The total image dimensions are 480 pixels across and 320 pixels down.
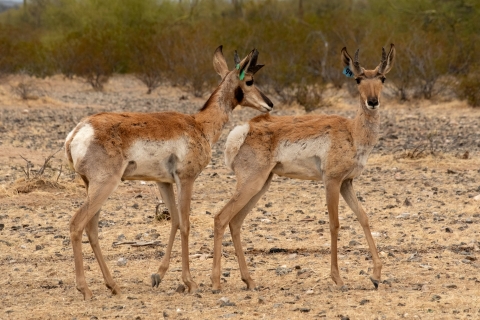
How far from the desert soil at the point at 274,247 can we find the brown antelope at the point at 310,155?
1.67 ft

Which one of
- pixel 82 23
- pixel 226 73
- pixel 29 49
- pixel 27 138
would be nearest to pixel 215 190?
pixel 226 73

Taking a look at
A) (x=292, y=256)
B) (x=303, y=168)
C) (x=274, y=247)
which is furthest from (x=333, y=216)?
(x=274, y=247)

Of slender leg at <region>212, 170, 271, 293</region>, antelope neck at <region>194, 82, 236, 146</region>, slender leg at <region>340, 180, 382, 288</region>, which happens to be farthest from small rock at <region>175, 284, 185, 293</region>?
slender leg at <region>340, 180, 382, 288</region>

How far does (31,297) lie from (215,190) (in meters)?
5.68

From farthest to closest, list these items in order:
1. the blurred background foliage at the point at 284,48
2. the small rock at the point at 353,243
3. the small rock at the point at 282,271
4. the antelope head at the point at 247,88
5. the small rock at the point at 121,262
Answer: the blurred background foliage at the point at 284,48, the small rock at the point at 353,243, the small rock at the point at 121,262, the antelope head at the point at 247,88, the small rock at the point at 282,271

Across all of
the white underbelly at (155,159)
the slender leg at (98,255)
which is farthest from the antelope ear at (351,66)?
the slender leg at (98,255)

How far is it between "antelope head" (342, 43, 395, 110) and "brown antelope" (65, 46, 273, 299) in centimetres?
103

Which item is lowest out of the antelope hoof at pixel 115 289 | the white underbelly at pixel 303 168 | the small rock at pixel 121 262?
the small rock at pixel 121 262

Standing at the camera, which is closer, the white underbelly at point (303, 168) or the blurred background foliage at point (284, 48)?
the white underbelly at point (303, 168)

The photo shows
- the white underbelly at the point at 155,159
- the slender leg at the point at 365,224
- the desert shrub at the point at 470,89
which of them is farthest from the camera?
the desert shrub at the point at 470,89

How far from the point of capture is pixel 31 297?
24.2 feet

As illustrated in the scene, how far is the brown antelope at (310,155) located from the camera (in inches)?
302

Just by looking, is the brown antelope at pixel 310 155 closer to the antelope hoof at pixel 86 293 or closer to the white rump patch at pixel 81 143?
the antelope hoof at pixel 86 293

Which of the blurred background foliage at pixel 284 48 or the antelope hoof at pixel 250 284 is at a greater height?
the blurred background foliage at pixel 284 48
